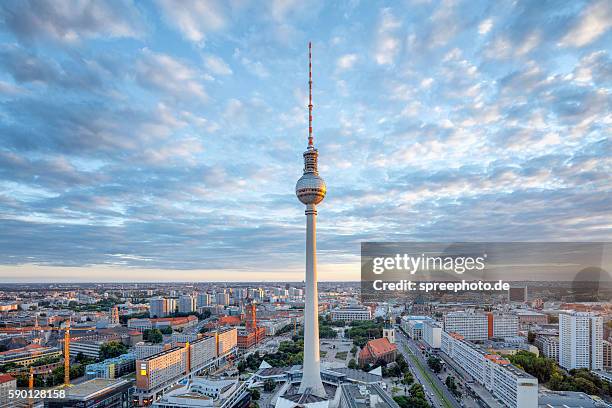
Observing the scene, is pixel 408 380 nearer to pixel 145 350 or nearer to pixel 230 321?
pixel 145 350

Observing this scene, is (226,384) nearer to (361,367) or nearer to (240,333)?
(361,367)

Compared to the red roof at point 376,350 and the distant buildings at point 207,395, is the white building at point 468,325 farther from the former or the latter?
the distant buildings at point 207,395

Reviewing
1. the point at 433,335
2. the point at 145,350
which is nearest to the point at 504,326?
the point at 433,335

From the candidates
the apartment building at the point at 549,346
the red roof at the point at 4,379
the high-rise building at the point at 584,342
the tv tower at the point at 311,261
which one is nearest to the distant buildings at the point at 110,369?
the red roof at the point at 4,379

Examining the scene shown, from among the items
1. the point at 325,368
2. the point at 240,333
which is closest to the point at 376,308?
the point at 240,333

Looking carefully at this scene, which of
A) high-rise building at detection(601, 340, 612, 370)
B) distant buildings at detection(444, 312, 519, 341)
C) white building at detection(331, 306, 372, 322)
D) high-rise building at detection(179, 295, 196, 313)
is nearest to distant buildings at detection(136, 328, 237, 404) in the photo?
distant buildings at detection(444, 312, 519, 341)

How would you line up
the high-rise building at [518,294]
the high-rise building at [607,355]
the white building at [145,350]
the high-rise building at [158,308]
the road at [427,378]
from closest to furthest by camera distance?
the road at [427,378]
the high-rise building at [607,355]
the white building at [145,350]
the high-rise building at [158,308]
the high-rise building at [518,294]
